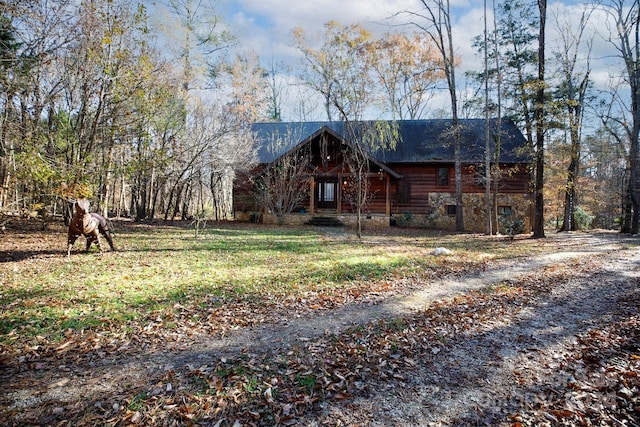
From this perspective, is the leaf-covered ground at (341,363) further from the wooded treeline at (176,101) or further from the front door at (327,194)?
the front door at (327,194)

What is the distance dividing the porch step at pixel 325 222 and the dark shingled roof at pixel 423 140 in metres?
4.81

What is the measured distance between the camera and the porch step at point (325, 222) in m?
20.9

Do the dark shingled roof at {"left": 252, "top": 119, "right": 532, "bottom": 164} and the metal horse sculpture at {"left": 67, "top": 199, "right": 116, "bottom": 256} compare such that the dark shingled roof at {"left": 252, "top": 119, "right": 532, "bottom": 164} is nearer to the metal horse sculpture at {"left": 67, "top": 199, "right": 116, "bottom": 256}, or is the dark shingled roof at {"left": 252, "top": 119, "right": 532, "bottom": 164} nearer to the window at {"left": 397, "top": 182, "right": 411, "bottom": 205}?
the window at {"left": 397, "top": 182, "right": 411, "bottom": 205}

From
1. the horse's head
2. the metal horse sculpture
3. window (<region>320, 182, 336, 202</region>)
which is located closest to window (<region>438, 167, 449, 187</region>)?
window (<region>320, 182, 336, 202</region>)

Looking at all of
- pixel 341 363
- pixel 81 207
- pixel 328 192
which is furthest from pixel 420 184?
pixel 341 363

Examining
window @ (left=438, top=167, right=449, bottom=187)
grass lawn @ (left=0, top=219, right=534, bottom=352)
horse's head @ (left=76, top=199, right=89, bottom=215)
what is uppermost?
window @ (left=438, top=167, right=449, bottom=187)

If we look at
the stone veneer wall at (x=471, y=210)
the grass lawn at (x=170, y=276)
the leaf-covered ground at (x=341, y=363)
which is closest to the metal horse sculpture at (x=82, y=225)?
the grass lawn at (x=170, y=276)

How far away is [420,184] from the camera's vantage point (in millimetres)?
23062

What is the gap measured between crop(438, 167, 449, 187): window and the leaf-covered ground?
657 inches

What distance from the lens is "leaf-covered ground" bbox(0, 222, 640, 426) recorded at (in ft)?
10.0

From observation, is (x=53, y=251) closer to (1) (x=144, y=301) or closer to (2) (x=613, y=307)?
(1) (x=144, y=301)

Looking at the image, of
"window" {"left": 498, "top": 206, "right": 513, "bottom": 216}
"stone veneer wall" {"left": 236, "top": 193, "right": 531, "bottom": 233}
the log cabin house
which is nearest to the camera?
"stone veneer wall" {"left": 236, "top": 193, "right": 531, "bottom": 233}

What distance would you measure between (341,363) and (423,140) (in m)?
22.5

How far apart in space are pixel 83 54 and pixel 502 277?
13.4 metres
